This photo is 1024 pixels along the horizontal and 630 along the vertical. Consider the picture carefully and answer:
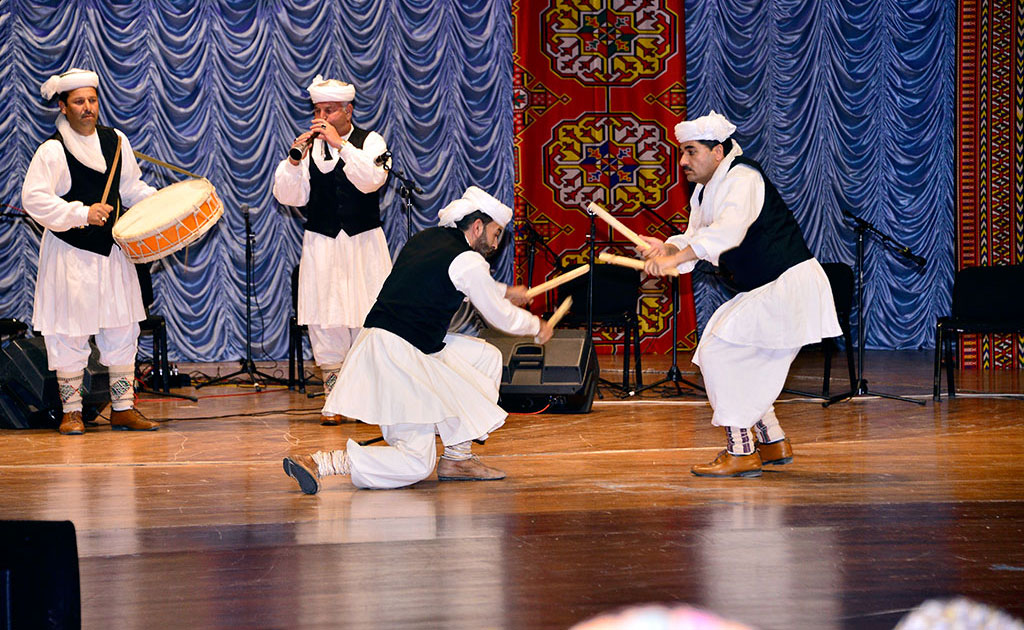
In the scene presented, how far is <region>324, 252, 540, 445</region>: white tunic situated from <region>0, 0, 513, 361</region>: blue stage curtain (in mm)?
5024

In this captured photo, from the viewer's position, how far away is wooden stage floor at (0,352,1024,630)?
2.42 m

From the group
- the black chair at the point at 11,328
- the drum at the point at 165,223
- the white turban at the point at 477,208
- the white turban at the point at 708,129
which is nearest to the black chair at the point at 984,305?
the white turban at the point at 708,129

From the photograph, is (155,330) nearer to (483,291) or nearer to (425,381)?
(425,381)

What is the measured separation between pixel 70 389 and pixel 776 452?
3.45 m

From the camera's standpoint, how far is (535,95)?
888cm

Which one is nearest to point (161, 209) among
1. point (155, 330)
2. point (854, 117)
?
point (155, 330)

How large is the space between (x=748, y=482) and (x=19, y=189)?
654 centimetres

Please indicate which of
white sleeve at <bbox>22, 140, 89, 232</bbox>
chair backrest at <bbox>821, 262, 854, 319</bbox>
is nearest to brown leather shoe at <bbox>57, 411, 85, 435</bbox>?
white sleeve at <bbox>22, 140, 89, 232</bbox>

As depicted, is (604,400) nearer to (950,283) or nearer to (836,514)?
(836,514)

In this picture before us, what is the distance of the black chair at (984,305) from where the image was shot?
21.1ft

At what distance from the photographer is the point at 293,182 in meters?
5.50

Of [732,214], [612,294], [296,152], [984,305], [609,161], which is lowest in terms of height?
[984,305]

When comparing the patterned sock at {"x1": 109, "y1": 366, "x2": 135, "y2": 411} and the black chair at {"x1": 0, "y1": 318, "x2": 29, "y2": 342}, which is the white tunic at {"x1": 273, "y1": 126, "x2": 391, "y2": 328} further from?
the black chair at {"x1": 0, "y1": 318, "x2": 29, "y2": 342}

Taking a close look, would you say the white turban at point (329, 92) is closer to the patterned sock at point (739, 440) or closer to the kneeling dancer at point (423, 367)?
the kneeling dancer at point (423, 367)
